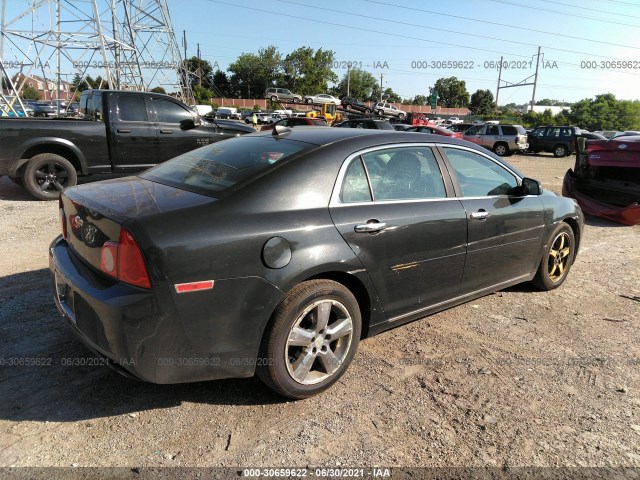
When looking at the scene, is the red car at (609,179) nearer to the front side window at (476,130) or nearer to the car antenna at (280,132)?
the car antenna at (280,132)

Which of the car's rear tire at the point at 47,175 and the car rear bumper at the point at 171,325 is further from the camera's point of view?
the car's rear tire at the point at 47,175

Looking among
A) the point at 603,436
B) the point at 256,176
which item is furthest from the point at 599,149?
the point at 256,176

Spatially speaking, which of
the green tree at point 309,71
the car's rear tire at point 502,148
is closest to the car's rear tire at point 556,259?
the car's rear tire at point 502,148

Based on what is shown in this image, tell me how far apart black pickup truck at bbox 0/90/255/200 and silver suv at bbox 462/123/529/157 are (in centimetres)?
1798

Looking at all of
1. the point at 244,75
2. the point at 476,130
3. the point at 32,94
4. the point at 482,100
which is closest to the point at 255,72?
the point at 244,75

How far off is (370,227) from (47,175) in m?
6.94

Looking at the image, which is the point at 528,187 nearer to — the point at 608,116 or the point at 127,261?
the point at 127,261

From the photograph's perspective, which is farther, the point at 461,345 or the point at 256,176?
the point at 461,345

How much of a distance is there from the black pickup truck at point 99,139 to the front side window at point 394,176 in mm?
6237

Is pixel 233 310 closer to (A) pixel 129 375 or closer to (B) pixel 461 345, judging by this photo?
(A) pixel 129 375

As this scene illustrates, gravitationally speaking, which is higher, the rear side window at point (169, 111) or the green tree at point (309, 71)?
the green tree at point (309, 71)

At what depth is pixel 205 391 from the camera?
2.91m

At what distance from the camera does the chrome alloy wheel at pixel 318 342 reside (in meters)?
2.74

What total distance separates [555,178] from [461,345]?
13385mm
